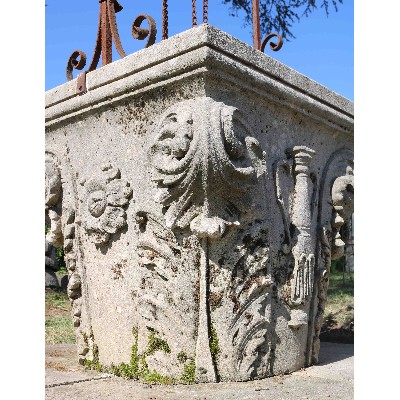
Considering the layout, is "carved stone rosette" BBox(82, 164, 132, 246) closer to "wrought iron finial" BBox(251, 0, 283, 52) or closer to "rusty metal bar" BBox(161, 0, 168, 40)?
"rusty metal bar" BBox(161, 0, 168, 40)

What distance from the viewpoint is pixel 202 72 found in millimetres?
2588

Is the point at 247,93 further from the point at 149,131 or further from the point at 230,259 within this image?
the point at 230,259

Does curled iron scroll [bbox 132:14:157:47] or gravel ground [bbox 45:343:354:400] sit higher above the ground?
curled iron scroll [bbox 132:14:157:47]

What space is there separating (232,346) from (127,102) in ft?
4.26

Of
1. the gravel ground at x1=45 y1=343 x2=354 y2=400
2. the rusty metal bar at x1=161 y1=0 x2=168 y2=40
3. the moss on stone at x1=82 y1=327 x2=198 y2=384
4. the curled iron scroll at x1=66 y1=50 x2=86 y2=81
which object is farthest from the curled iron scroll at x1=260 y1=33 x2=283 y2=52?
the gravel ground at x1=45 y1=343 x2=354 y2=400

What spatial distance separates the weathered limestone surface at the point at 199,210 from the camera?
8.70 ft

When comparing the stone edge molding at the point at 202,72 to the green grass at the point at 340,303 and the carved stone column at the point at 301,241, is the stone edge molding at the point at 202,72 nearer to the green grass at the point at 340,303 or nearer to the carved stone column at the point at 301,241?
→ the carved stone column at the point at 301,241

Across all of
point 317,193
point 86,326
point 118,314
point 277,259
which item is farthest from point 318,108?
point 86,326

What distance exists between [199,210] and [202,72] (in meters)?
0.61

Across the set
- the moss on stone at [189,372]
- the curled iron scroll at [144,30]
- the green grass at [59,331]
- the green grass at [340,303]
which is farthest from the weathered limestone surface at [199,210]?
the green grass at [340,303]

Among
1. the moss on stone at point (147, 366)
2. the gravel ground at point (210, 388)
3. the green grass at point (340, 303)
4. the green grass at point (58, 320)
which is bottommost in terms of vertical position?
the green grass at point (58, 320)

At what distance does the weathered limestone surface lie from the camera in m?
2.65

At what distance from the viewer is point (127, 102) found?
117 inches

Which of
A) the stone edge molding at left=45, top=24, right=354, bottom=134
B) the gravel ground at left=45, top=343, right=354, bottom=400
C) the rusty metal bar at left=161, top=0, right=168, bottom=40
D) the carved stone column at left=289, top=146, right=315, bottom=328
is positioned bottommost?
the gravel ground at left=45, top=343, right=354, bottom=400
